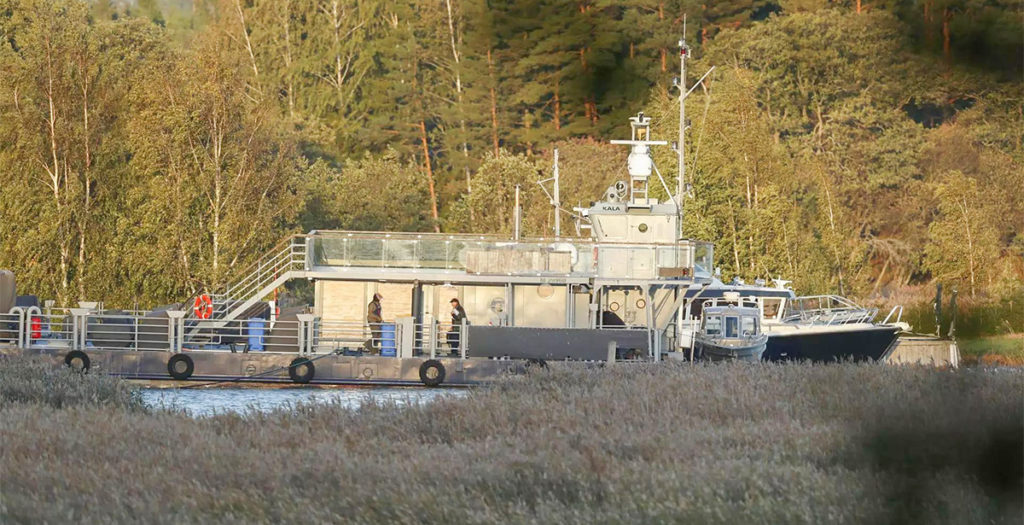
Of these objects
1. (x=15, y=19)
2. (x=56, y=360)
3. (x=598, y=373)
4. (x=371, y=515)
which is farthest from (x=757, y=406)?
(x=15, y=19)

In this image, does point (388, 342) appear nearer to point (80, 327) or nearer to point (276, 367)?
point (276, 367)

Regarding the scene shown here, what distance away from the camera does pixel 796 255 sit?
47.0 metres

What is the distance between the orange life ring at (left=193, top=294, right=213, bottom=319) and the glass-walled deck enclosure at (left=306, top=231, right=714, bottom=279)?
3.03 meters

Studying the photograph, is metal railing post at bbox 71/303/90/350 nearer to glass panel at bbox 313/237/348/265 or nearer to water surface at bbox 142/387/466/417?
water surface at bbox 142/387/466/417

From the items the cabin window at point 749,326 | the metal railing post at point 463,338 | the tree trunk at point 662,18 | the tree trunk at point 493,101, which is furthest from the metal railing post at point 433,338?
the tree trunk at point 662,18

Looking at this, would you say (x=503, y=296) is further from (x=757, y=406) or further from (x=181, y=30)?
(x=181, y=30)

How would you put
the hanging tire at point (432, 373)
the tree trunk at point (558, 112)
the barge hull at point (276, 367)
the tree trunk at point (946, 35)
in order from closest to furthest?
the tree trunk at point (946, 35) < the tree trunk at point (558, 112) < the hanging tire at point (432, 373) < the barge hull at point (276, 367)

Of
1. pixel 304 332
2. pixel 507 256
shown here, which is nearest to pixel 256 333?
pixel 304 332

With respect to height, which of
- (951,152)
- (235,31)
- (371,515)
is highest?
(235,31)

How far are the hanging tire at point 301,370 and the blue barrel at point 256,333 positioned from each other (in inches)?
52.4

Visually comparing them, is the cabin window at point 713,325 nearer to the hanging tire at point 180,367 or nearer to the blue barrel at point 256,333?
the blue barrel at point 256,333

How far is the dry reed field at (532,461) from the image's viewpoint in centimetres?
412

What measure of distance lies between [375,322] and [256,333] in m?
3.41

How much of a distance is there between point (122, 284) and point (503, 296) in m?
16.4
